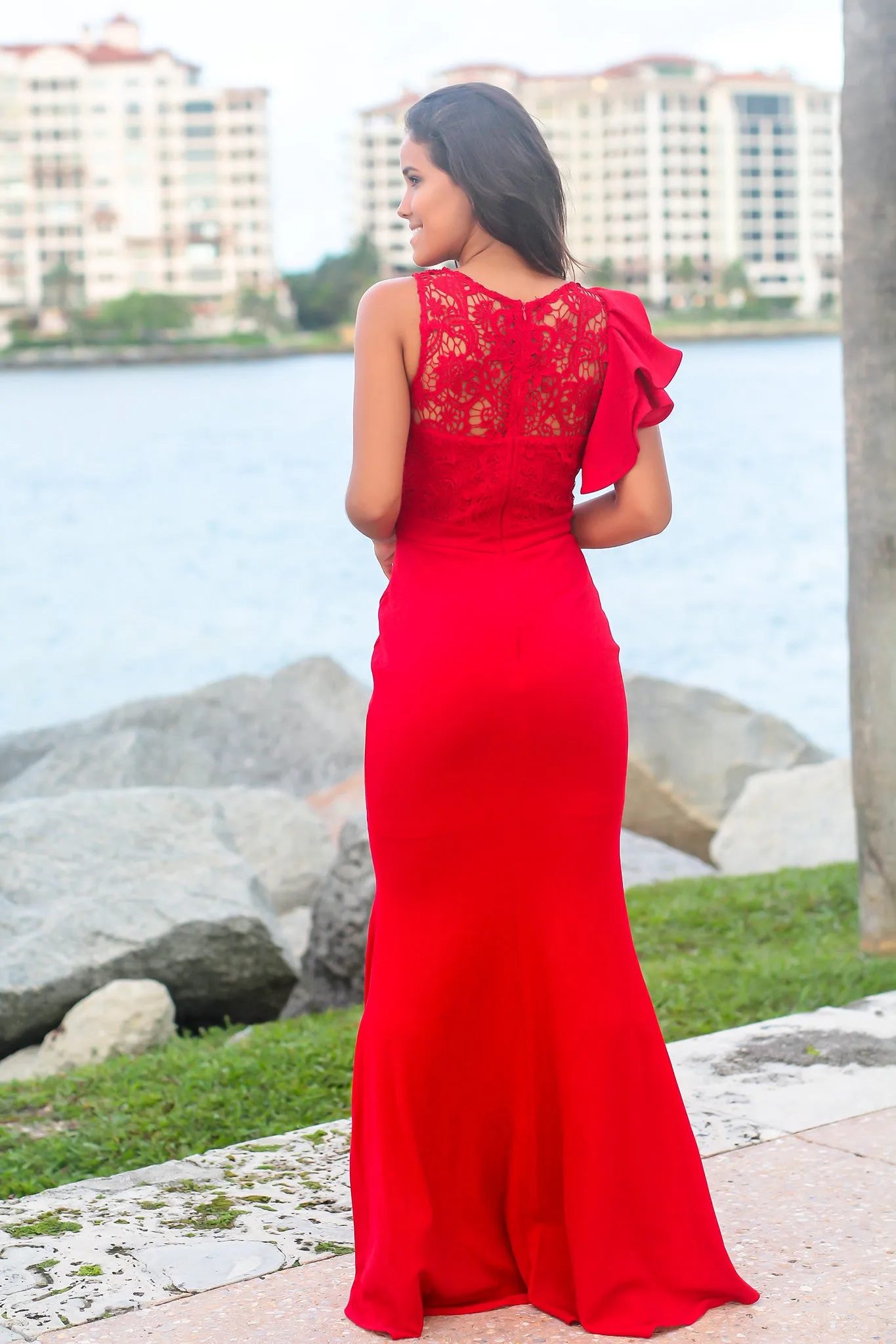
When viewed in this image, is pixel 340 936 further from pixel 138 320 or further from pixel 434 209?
pixel 138 320

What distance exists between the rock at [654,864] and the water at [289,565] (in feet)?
32.3

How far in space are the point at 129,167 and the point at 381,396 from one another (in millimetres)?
135186

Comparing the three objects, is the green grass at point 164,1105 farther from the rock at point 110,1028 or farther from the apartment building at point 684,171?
the apartment building at point 684,171

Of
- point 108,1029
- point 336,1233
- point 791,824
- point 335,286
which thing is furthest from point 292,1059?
point 335,286

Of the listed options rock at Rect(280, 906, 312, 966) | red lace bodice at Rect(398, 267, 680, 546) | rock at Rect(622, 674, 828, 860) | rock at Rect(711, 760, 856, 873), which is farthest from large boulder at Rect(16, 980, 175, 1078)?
rock at Rect(622, 674, 828, 860)

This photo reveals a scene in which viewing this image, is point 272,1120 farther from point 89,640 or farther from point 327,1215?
point 89,640

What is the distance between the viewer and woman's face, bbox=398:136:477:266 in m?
2.46

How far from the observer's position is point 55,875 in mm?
5539

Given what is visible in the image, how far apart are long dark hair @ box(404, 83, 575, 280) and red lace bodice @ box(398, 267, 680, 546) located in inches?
3.6

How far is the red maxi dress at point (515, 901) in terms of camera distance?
97.5 inches

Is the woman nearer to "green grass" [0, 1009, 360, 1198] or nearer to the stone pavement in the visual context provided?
the stone pavement

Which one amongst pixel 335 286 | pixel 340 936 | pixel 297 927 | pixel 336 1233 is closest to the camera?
pixel 336 1233

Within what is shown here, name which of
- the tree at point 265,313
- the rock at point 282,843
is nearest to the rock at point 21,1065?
the rock at point 282,843

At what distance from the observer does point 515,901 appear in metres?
2.55
